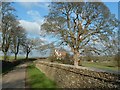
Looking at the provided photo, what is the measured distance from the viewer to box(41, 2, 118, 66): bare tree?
2700cm

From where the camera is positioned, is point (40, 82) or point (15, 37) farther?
point (15, 37)

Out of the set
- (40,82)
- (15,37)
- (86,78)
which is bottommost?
(40,82)

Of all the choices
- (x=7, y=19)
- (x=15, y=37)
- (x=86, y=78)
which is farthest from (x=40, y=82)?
(x=15, y=37)

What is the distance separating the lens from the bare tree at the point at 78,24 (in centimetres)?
2700

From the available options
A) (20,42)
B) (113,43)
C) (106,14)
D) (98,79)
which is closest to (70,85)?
(98,79)

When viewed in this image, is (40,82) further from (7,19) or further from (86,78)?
(7,19)

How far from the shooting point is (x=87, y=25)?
28188 mm

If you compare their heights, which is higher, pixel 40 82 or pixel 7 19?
pixel 7 19

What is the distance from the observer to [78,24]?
28547mm

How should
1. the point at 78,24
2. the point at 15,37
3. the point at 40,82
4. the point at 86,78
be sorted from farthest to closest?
the point at 15,37
the point at 78,24
the point at 40,82
the point at 86,78

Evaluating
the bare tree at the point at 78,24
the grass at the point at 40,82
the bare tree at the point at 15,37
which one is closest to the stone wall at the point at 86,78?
the grass at the point at 40,82

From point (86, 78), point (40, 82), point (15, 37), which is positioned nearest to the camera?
point (86, 78)

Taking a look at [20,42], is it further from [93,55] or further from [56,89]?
[56,89]

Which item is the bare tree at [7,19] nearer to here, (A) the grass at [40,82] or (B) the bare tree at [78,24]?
(B) the bare tree at [78,24]
